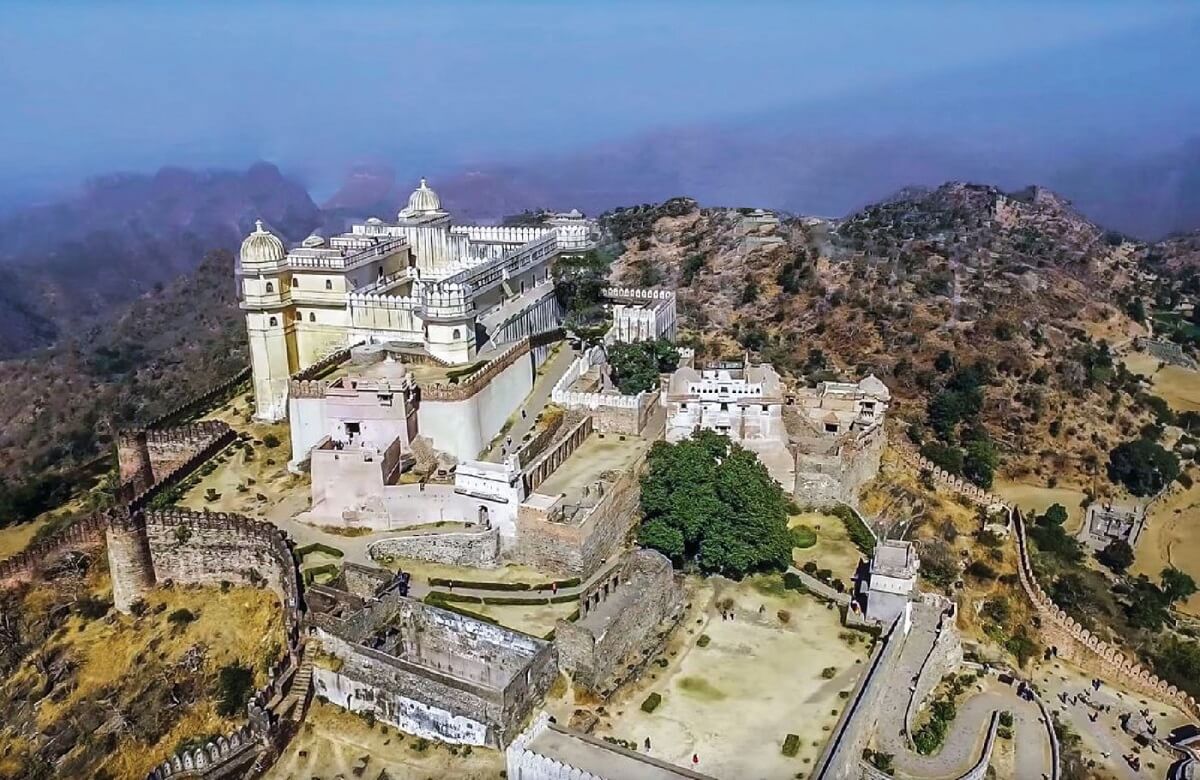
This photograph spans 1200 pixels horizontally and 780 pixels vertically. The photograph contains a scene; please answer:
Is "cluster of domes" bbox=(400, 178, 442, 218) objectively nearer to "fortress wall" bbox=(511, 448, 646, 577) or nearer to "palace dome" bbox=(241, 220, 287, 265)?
"palace dome" bbox=(241, 220, 287, 265)

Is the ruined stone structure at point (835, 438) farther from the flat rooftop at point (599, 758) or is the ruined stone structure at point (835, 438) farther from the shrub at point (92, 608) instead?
the shrub at point (92, 608)

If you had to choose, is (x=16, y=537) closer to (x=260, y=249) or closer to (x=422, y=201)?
(x=260, y=249)

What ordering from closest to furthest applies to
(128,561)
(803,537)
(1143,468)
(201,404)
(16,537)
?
(128,561) → (803,537) → (16,537) → (201,404) → (1143,468)

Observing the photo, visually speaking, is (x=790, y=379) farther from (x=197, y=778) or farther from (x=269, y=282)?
(x=197, y=778)

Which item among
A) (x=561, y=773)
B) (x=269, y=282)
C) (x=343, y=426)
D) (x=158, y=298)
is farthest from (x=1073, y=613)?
(x=158, y=298)

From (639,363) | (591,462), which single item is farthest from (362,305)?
(591,462)

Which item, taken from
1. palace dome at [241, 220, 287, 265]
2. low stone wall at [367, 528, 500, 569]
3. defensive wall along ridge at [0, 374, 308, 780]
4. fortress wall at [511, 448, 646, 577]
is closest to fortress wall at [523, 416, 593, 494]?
fortress wall at [511, 448, 646, 577]

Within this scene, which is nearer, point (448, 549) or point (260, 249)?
point (448, 549)
